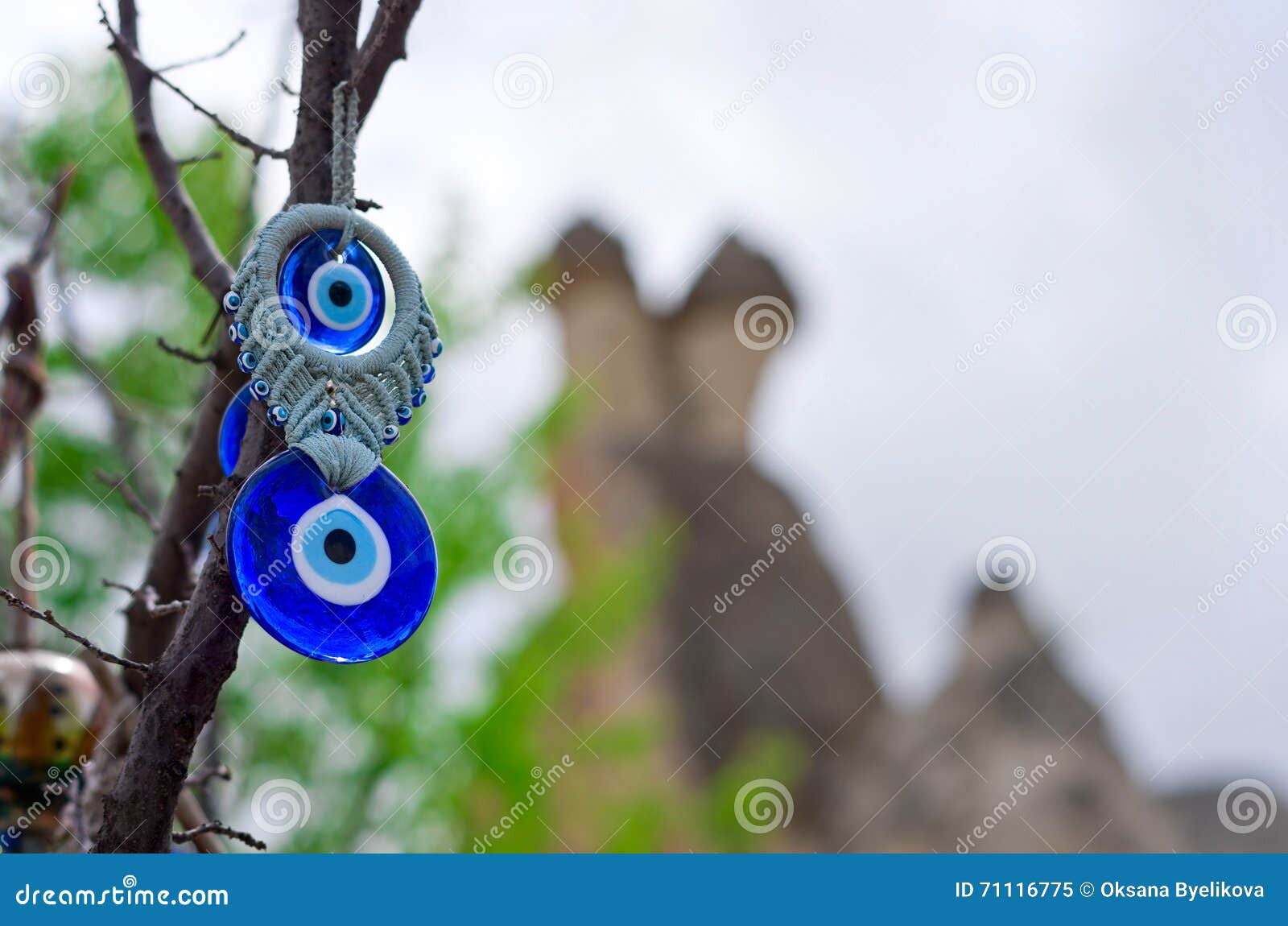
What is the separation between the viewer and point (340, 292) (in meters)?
1.17

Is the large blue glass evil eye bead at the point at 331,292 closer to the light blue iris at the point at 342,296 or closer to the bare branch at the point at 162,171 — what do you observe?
the light blue iris at the point at 342,296

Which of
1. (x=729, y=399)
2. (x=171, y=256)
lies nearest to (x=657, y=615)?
(x=729, y=399)

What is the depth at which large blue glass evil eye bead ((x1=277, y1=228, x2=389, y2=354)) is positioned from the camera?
1154mm

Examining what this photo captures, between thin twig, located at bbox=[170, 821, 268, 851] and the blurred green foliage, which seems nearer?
thin twig, located at bbox=[170, 821, 268, 851]

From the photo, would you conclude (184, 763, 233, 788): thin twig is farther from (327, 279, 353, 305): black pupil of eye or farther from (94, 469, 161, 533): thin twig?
(327, 279, 353, 305): black pupil of eye

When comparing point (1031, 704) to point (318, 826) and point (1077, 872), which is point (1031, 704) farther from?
point (1077, 872)

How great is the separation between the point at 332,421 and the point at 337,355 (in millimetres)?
75

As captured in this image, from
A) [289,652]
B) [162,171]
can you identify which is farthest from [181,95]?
[289,652]

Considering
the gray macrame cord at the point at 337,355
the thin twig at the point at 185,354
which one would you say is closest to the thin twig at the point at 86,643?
the gray macrame cord at the point at 337,355

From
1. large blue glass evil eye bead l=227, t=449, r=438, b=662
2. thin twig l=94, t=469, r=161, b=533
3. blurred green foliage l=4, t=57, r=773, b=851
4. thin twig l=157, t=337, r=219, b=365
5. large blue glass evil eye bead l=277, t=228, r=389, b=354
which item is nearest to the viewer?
large blue glass evil eye bead l=227, t=449, r=438, b=662

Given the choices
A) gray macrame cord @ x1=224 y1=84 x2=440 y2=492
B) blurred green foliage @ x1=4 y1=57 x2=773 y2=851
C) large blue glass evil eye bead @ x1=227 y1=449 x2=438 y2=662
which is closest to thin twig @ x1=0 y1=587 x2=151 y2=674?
large blue glass evil eye bead @ x1=227 y1=449 x2=438 y2=662

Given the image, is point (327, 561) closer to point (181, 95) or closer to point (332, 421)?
point (332, 421)

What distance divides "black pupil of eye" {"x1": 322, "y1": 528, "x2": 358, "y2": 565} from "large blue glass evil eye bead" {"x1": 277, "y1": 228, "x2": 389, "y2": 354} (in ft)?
0.63

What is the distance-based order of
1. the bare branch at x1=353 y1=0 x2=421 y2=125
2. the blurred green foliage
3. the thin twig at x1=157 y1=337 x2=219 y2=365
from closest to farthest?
the bare branch at x1=353 y1=0 x2=421 y2=125 → the thin twig at x1=157 y1=337 x2=219 y2=365 → the blurred green foliage
